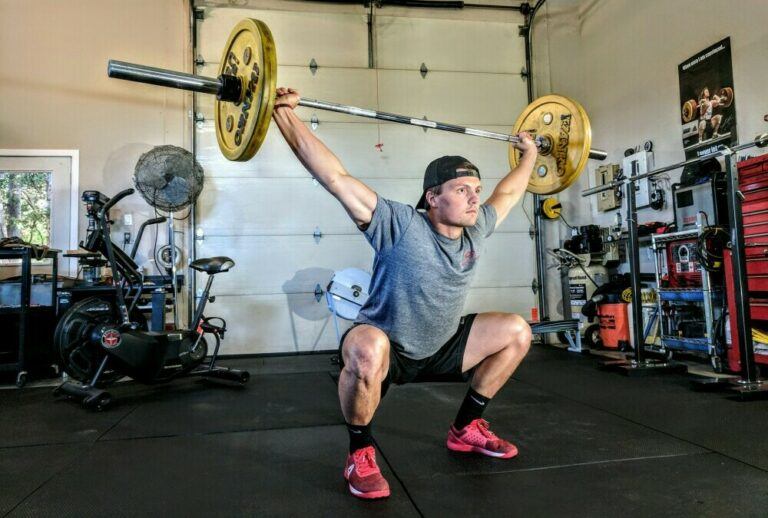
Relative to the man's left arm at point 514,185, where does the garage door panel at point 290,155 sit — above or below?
above

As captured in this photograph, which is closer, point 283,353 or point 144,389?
point 144,389

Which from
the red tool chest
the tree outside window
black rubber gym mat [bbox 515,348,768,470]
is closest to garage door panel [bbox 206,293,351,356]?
the tree outside window

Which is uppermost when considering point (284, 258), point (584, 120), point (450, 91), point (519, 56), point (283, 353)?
point (519, 56)

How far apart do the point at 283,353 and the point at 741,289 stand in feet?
11.8

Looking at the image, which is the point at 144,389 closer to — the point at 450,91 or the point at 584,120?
the point at 584,120

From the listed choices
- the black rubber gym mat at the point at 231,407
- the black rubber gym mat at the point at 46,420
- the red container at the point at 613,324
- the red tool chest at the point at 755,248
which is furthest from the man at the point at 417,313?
the red container at the point at 613,324

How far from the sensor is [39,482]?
4.72 feet

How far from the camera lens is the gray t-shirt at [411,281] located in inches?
57.1

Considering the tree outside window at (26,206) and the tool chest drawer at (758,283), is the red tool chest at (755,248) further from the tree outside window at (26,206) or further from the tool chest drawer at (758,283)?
the tree outside window at (26,206)

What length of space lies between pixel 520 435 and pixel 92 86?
473 centimetres

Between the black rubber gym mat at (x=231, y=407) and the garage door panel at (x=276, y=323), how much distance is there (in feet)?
4.00

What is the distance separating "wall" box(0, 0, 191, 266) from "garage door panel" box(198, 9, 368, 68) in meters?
0.30

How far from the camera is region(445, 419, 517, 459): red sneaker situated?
1551mm

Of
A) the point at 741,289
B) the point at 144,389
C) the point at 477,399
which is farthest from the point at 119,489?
the point at 741,289
